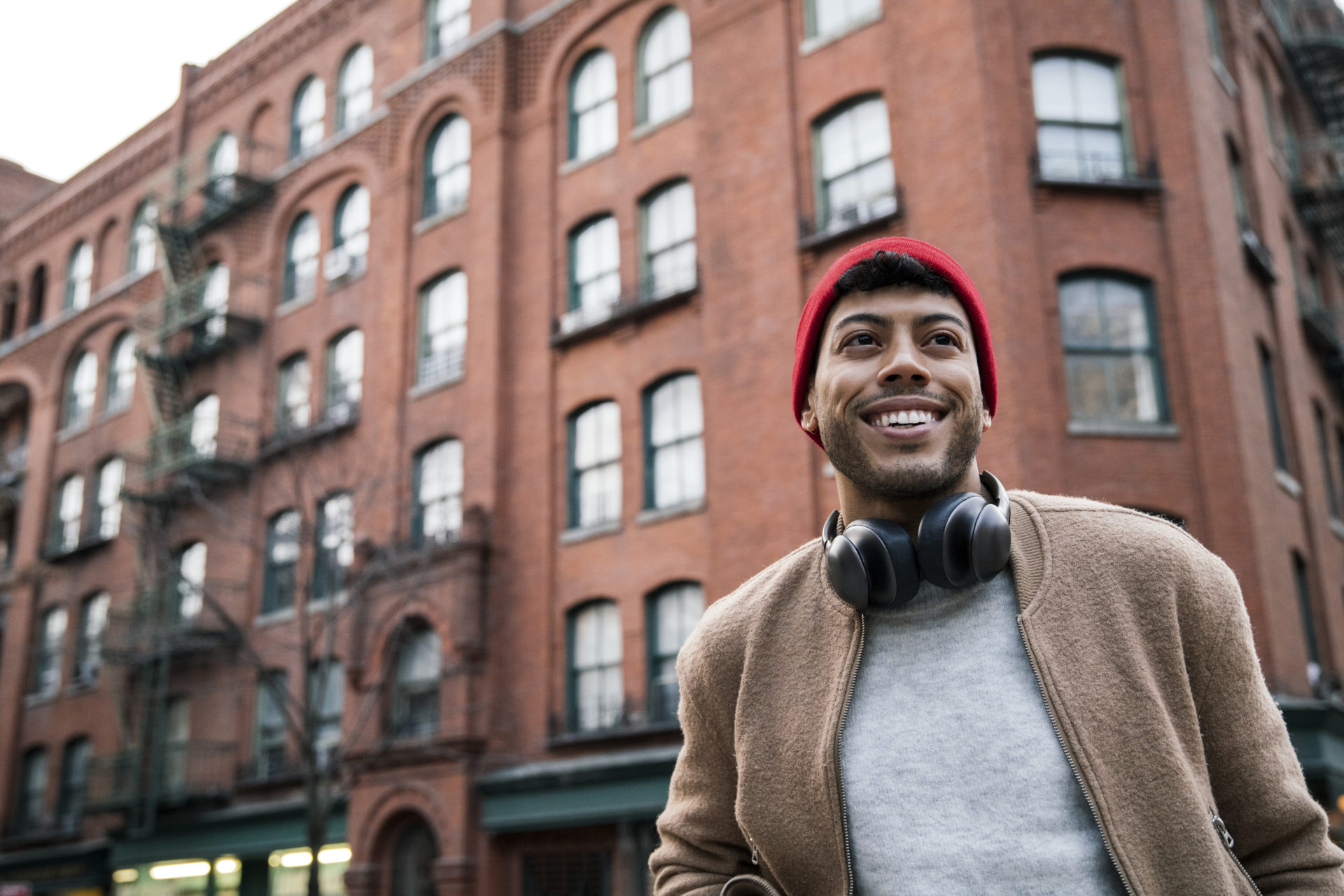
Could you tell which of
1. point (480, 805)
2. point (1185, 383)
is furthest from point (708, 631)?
point (480, 805)

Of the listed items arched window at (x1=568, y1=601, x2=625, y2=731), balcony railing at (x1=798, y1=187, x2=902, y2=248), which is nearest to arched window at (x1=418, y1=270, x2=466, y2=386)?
arched window at (x1=568, y1=601, x2=625, y2=731)

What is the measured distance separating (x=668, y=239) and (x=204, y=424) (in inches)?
550

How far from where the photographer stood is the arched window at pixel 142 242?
3403 cm

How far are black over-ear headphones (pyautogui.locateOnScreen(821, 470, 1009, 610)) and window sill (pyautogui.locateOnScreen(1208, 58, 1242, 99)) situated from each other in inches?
767

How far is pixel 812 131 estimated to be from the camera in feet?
63.9

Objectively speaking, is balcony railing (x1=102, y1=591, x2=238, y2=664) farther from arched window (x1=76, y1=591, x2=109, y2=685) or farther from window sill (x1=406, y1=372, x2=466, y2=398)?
window sill (x1=406, y1=372, x2=466, y2=398)

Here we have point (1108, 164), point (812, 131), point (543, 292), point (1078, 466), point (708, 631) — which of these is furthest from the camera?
point (543, 292)

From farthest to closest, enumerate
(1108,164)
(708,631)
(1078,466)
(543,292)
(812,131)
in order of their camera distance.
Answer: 1. (543,292)
2. (812,131)
3. (1108,164)
4. (1078,466)
5. (708,631)

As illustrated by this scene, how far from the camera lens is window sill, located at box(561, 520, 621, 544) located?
805 inches

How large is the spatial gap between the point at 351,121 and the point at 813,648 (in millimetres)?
28103

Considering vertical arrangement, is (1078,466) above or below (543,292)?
below

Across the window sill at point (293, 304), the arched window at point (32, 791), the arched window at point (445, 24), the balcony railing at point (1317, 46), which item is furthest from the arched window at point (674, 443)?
the arched window at point (32, 791)

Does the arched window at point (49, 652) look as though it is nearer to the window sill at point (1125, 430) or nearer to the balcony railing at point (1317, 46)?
the window sill at point (1125, 430)

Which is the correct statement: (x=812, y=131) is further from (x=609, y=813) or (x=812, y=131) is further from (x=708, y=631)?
(x=708, y=631)
